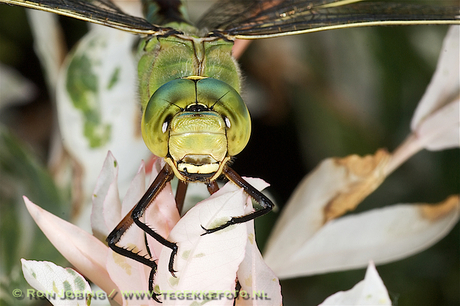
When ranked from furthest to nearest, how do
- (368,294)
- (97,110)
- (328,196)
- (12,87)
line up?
(12,87)
(97,110)
(328,196)
(368,294)

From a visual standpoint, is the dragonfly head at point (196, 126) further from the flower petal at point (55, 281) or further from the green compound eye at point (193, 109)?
the flower petal at point (55, 281)

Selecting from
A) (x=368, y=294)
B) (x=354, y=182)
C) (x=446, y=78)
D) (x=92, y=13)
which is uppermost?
(x=92, y=13)

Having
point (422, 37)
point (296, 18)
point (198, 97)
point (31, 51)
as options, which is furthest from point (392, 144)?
point (31, 51)

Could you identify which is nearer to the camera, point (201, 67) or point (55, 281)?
point (55, 281)

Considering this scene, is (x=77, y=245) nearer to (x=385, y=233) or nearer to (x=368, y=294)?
(x=368, y=294)

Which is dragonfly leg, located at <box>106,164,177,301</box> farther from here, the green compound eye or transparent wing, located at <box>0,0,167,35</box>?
transparent wing, located at <box>0,0,167,35</box>

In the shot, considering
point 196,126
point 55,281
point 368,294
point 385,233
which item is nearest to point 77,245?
point 55,281

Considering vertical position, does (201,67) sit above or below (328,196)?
above
